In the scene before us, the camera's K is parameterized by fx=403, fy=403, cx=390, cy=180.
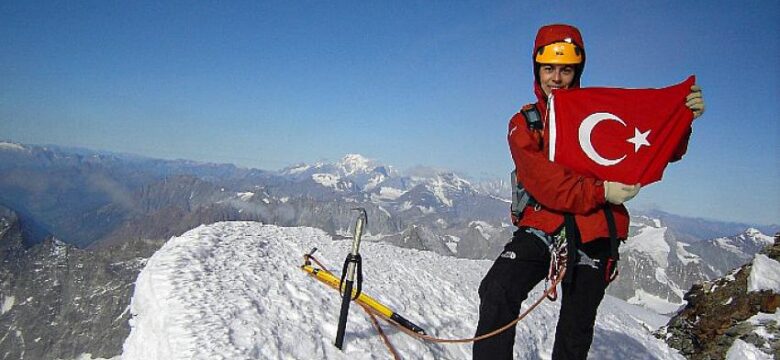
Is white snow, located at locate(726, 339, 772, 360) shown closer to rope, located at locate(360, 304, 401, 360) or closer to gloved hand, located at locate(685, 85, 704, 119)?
gloved hand, located at locate(685, 85, 704, 119)

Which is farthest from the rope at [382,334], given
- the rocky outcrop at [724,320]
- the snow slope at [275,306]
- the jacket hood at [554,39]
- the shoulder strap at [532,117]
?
the rocky outcrop at [724,320]

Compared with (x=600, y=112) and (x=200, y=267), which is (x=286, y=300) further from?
(x=600, y=112)

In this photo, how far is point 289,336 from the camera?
6.16 m

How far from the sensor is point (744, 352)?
543 inches

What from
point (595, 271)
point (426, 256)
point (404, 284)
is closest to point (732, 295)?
point (426, 256)

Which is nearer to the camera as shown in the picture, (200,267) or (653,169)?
(653,169)

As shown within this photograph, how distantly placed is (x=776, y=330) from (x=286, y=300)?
16908 mm

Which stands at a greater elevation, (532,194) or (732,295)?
(532,194)

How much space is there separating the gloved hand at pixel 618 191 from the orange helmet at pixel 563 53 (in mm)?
1674

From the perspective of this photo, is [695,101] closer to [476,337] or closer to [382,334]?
[476,337]

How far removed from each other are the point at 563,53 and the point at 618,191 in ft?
6.21

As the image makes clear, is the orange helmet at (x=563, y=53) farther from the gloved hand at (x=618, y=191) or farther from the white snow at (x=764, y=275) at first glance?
the white snow at (x=764, y=275)

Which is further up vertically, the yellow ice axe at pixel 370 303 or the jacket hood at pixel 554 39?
the jacket hood at pixel 554 39

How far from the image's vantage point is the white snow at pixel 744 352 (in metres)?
13.5
